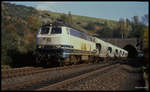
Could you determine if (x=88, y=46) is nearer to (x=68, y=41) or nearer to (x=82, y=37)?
(x=82, y=37)

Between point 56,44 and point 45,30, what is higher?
point 45,30

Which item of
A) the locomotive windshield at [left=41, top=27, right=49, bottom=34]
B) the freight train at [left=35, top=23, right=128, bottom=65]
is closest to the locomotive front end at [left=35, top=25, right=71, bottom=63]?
the freight train at [left=35, top=23, right=128, bottom=65]

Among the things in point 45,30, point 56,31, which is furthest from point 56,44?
point 45,30

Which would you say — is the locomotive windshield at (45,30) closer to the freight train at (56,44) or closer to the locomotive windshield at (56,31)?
the freight train at (56,44)

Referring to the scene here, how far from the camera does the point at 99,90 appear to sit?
8469 mm

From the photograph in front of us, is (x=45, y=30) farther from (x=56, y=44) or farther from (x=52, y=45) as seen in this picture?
(x=56, y=44)

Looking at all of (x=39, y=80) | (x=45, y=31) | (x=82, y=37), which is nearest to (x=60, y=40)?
(x=45, y=31)

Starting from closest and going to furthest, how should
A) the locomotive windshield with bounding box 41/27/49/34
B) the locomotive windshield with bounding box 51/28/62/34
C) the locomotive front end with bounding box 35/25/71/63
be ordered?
the locomotive front end with bounding box 35/25/71/63, the locomotive windshield with bounding box 51/28/62/34, the locomotive windshield with bounding box 41/27/49/34

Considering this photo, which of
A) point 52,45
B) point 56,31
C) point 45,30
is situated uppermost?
point 45,30

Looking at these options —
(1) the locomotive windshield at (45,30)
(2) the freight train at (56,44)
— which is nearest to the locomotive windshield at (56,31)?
(2) the freight train at (56,44)

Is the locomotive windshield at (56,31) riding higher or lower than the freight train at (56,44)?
higher

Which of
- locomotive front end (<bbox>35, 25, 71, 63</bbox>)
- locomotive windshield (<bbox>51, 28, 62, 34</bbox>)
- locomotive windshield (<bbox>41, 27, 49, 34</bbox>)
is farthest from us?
locomotive windshield (<bbox>41, 27, 49, 34</bbox>)

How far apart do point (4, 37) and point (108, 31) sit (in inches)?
3297

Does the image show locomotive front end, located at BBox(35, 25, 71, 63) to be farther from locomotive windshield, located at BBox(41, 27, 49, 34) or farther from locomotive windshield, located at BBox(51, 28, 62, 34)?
locomotive windshield, located at BBox(41, 27, 49, 34)
